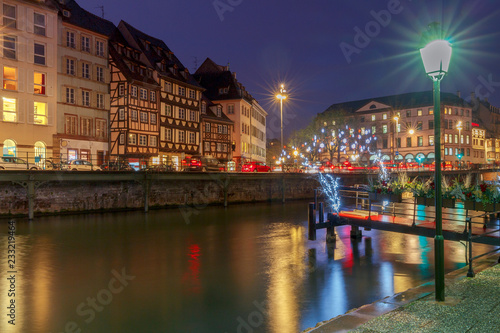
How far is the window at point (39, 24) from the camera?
37688 mm

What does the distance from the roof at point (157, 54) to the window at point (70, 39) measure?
10.1 metres

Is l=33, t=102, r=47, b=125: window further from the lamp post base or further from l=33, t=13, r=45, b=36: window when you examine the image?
the lamp post base

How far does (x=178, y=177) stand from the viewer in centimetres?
3534

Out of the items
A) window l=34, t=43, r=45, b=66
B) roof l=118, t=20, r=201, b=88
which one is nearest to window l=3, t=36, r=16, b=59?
window l=34, t=43, r=45, b=66

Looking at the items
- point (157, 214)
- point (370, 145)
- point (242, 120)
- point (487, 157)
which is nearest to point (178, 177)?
point (157, 214)

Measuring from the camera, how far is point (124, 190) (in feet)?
111

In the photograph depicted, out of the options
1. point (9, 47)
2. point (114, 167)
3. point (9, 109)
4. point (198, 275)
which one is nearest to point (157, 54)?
point (9, 47)

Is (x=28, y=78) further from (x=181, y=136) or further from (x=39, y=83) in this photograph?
(x=181, y=136)

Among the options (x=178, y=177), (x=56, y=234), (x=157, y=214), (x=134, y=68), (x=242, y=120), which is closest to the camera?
(x=56, y=234)

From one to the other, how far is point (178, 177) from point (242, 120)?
34.7m

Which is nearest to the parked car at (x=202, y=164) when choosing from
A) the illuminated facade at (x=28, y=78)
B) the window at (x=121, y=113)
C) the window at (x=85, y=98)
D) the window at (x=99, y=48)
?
the window at (x=121, y=113)

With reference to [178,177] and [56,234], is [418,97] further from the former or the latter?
[56,234]

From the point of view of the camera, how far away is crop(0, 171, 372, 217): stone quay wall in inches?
1117

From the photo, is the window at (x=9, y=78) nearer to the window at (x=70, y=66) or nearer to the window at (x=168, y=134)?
the window at (x=70, y=66)
